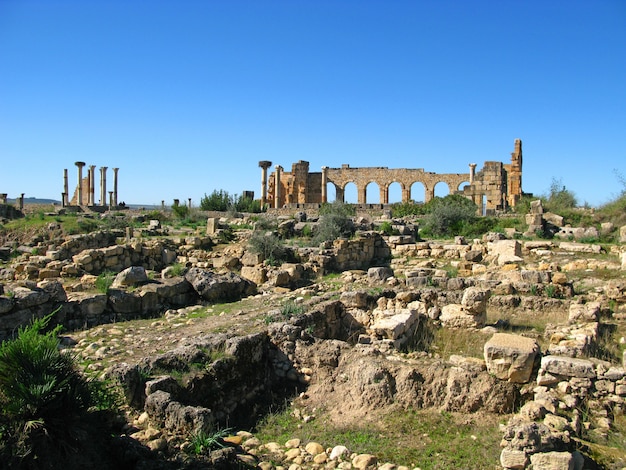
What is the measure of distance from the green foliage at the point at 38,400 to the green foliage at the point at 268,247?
9570 millimetres

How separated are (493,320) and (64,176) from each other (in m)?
37.8

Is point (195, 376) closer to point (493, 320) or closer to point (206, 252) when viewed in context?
point (493, 320)

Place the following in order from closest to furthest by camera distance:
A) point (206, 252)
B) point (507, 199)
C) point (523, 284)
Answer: point (523, 284)
point (206, 252)
point (507, 199)

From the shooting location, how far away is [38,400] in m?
3.82

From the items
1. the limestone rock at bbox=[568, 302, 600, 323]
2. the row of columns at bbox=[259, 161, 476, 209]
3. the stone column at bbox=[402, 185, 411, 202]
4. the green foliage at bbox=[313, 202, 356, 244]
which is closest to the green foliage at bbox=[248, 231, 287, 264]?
the green foliage at bbox=[313, 202, 356, 244]

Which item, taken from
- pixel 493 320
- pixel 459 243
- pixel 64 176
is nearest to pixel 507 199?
pixel 459 243

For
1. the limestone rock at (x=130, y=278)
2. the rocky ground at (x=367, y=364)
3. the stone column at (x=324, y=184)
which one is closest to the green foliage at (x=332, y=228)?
the rocky ground at (x=367, y=364)

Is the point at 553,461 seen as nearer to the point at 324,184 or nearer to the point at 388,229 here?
the point at 388,229

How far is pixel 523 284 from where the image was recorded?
10.2 m

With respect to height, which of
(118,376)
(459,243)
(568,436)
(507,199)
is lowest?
(568,436)

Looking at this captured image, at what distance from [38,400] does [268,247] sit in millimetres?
10276

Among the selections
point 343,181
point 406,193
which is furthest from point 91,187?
point 406,193

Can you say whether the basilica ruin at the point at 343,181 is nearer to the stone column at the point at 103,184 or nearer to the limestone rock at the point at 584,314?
the stone column at the point at 103,184

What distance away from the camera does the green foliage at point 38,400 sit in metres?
3.59
